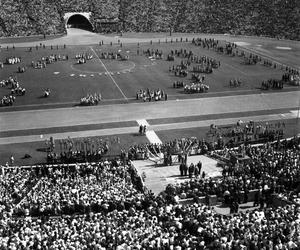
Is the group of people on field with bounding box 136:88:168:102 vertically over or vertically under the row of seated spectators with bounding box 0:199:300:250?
under

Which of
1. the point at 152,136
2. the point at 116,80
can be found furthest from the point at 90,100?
the point at 152,136

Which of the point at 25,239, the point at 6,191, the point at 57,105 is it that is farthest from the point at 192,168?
the point at 57,105

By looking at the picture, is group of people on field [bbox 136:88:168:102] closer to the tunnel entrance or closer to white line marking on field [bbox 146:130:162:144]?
white line marking on field [bbox 146:130:162:144]

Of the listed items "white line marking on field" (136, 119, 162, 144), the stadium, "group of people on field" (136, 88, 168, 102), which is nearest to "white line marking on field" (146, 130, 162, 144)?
"white line marking on field" (136, 119, 162, 144)

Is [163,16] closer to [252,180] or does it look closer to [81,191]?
[252,180]

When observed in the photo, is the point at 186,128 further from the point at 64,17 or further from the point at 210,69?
the point at 64,17

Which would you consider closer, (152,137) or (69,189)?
(69,189)
